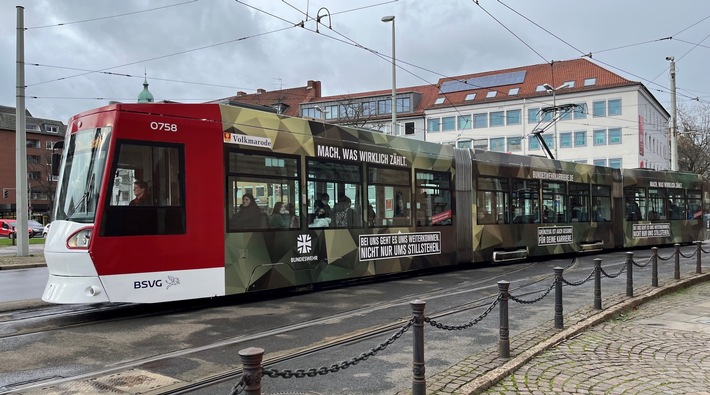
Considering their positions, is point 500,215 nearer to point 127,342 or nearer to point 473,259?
point 473,259

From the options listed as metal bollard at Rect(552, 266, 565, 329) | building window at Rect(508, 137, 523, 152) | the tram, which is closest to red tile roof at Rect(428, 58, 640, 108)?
building window at Rect(508, 137, 523, 152)

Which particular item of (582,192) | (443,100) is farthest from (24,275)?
(443,100)

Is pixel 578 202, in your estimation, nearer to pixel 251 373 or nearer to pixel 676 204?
pixel 676 204

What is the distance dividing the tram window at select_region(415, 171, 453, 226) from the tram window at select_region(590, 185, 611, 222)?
8.02m

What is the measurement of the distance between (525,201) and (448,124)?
164ft

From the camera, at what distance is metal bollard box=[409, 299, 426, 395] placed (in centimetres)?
446

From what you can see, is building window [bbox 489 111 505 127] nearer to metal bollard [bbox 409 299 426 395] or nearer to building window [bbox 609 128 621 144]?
building window [bbox 609 128 621 144]

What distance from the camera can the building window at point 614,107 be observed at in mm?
55938

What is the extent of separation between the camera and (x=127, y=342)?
6844 millimetres

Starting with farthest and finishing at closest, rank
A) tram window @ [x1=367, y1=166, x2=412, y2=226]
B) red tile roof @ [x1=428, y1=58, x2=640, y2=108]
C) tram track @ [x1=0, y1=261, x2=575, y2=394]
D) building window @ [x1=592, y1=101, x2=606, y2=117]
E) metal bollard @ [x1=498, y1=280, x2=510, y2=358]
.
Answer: red tile roof @ [x1=428, y1=58, x2=640, y2=108] < building window @ [x1=592, y1=101, x2=606, y2=117] < tram window @ [x1=367, y1=166, x2=412, y2=226] < metal bollard @ [x1=498, y1=280, x2=510, y2=358] < tram track @ [x1=0, y1=261, x2=575, y2=394]

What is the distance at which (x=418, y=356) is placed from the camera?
450 cm

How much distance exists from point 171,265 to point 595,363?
5.91 metres

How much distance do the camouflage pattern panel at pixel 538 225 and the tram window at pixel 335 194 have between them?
4800 millimetres

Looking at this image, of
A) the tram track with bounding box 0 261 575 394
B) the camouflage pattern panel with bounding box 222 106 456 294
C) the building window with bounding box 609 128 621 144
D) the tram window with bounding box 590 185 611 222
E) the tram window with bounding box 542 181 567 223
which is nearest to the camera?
the tram track with bounding box 0 261 575 394
